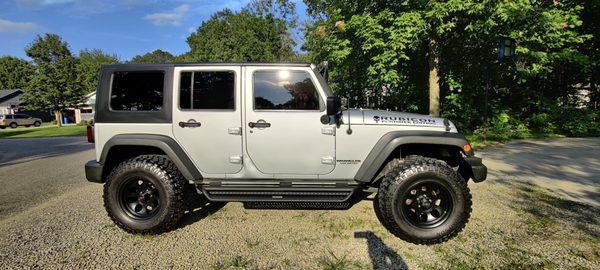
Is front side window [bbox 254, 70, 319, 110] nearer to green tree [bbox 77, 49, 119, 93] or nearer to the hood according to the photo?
the hood

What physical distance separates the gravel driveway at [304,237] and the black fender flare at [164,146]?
75 centimetres

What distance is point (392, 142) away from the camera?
3.56 meters

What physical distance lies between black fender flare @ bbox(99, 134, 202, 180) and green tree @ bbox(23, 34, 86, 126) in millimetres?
40850

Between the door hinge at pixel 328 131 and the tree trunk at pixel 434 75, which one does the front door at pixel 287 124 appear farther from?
the tree trunk at pixel 434 75

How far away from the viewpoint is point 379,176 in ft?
12.7

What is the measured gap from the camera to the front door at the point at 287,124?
12.1ft

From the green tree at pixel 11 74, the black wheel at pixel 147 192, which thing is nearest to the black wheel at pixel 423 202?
the black wheel at pixel 147 192

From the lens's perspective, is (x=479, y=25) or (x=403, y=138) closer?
(x=403, y=138)

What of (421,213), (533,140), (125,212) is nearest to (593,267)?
(421,213)

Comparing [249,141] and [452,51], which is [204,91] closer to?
[249,141]

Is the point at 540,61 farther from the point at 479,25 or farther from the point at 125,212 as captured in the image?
the point at 125,212

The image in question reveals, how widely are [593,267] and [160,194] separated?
4286mm

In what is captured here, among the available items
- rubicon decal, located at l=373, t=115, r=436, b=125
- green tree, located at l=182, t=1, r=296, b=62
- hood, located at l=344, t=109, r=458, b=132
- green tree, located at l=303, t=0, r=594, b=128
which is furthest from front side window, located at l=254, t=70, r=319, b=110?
green tree, located at l=182, t=1, r=296, b=62

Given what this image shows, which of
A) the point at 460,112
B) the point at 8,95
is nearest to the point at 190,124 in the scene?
the point at 460,112
